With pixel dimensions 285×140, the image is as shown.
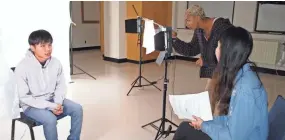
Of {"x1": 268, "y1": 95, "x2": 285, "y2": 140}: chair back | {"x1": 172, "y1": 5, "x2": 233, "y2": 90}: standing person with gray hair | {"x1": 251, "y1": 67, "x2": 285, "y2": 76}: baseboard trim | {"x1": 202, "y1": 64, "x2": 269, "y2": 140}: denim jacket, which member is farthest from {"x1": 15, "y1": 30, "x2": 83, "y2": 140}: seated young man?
{"x1": 251, "y1": 67, "x2": 285, "y2": 76}: baseboard trim

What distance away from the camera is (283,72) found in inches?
225

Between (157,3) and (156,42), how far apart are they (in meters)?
4.43

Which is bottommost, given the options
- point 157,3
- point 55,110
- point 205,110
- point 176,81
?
point 176,81

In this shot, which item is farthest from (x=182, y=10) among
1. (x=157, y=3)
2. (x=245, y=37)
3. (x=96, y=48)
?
(x=245, y=37)

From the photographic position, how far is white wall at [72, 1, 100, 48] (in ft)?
28.3

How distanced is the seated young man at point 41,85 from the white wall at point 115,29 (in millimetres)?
4521

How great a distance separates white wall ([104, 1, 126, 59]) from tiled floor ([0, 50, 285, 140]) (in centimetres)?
34

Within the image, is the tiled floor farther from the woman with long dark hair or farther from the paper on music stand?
the woman with long dark hair

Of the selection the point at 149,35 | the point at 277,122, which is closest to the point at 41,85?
the point at 149,35

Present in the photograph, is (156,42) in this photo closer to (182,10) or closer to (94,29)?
(182,10)

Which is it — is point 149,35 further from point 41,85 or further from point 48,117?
point 48,117

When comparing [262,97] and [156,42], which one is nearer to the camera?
[262,97]

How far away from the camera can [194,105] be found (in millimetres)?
1775

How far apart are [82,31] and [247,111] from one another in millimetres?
8131
